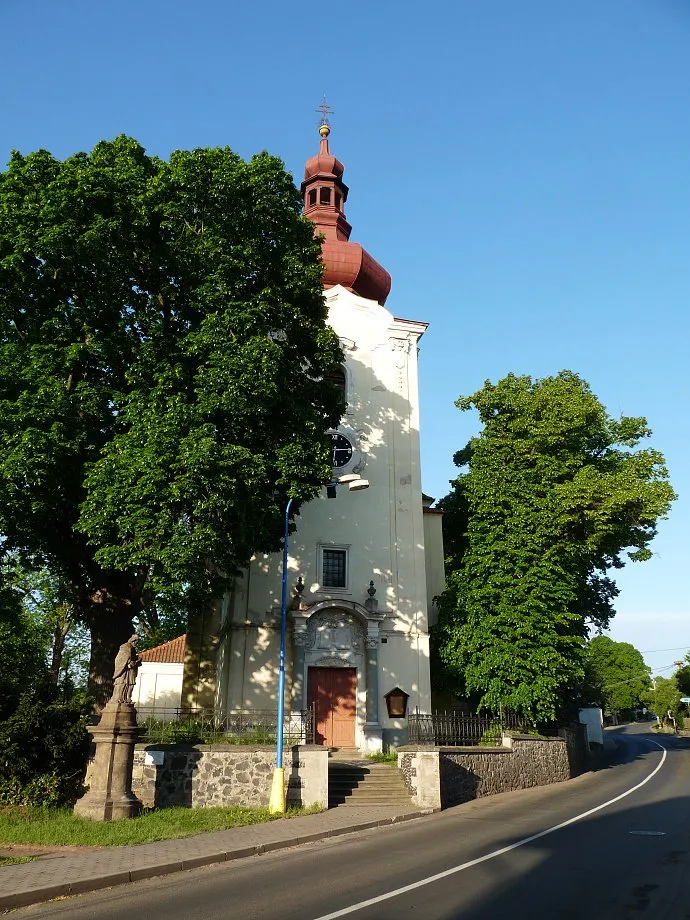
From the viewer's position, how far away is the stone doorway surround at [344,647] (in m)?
22.7

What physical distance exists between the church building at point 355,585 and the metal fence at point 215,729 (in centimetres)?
212

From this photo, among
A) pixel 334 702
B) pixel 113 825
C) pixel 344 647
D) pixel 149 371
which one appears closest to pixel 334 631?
pixel 344 647

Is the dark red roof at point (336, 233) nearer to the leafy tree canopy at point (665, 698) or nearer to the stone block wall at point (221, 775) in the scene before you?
the stone block wall at point (221, 775)

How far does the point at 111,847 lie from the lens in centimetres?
1133

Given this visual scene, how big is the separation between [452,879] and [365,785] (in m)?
9.19

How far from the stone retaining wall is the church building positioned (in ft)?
11.8

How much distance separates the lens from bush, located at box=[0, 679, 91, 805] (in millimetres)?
13758

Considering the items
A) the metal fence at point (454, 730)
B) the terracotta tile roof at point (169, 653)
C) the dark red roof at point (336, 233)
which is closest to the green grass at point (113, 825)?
the metal fence at point (454, 730)

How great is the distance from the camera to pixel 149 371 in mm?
16859

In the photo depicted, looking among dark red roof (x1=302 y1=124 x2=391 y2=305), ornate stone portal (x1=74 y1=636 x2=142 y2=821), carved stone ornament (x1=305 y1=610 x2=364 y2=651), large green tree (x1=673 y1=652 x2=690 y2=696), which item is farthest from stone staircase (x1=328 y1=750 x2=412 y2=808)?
large green tree (x1=673 y1=652 x2=690 y2=696)

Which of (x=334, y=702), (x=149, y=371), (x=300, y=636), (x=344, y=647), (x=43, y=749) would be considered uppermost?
(x=149, y=371)

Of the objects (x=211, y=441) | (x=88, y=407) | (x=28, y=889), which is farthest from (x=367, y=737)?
(x=28, y=889)

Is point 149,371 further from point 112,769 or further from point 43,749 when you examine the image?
point 112,769

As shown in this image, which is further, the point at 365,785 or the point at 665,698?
the point at 665,698
